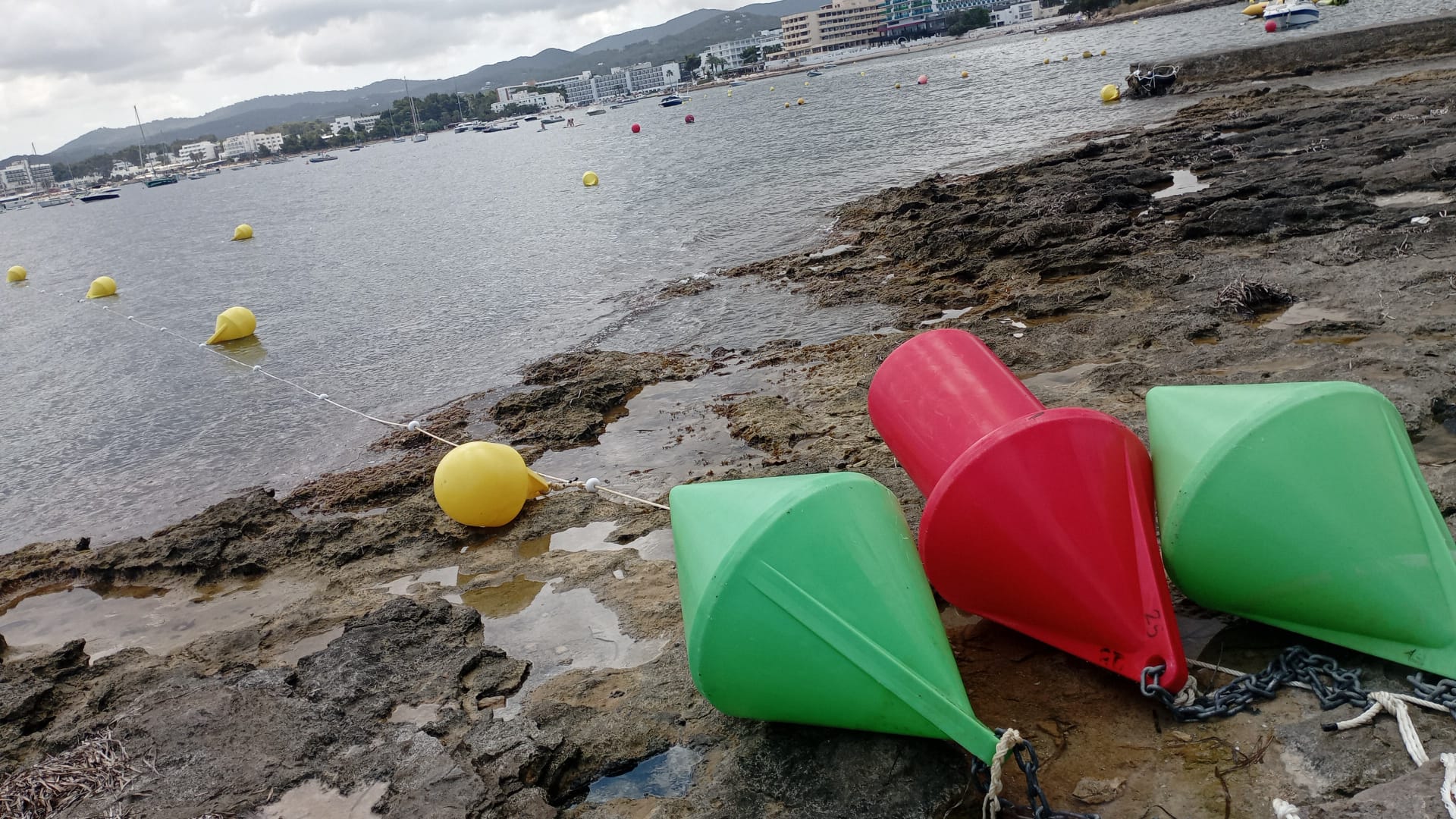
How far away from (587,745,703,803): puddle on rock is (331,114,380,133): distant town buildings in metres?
187

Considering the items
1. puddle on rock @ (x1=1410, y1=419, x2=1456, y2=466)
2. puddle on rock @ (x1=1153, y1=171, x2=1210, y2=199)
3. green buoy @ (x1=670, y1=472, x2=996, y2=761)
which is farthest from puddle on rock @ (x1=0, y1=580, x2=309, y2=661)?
puddle on rock @ (x1=1153, y1=171, x2=1210, y2=199)

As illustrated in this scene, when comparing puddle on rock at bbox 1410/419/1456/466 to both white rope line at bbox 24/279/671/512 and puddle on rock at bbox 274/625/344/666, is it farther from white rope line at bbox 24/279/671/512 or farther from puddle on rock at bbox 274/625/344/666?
puddle on rock at bbox 274/625/344/666

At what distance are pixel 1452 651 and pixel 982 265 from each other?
8255 millimetres

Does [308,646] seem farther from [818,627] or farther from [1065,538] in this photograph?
[1065,538]

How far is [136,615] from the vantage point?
6602mm

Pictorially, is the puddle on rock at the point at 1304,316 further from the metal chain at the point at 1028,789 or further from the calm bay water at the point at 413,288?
the metal chain at the point at 1028,789

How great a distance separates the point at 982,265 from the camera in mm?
10984

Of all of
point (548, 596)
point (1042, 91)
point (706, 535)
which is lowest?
point (548, 596)

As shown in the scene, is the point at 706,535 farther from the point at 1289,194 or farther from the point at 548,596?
the point at 1289,194

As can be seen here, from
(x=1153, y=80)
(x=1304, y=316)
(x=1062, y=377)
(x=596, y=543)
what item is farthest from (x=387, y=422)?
(x=1153, y=80)

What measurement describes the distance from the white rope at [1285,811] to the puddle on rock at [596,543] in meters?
3.61

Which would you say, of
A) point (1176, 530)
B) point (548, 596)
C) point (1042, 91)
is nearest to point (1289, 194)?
point (1176, 530)

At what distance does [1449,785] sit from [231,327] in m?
17.9

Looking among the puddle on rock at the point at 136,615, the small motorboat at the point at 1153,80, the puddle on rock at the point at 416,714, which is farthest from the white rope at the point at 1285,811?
the small motorboat at the point at 1153,80
